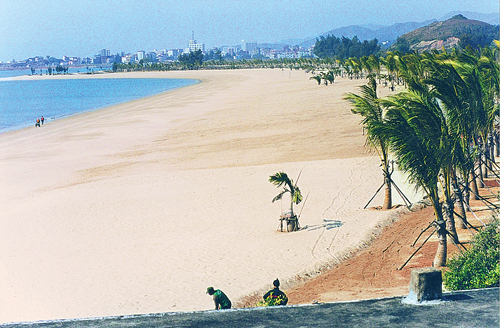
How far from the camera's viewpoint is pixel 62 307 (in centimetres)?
1052

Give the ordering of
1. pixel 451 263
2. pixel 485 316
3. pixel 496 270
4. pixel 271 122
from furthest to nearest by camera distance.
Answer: pixel 271 122 < pixel 451 263 < pixel 496 270 < pixel 485 316

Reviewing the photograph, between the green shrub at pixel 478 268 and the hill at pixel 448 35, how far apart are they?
76705mm

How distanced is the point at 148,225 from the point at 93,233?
1475mm

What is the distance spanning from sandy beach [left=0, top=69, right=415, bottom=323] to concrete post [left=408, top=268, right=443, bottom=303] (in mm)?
4420

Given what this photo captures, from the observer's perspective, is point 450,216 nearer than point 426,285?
No

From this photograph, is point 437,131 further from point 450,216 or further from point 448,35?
point 448,35

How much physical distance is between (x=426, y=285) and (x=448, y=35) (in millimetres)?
123410

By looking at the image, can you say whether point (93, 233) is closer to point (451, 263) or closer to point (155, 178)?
point (155, 178)

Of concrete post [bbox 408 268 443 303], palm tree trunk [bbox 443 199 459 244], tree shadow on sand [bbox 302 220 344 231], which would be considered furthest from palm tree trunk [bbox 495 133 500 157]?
concrete post [bbox 408 268 443 303]

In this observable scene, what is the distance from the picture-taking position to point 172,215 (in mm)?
15836

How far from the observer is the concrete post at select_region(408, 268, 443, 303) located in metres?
6.91

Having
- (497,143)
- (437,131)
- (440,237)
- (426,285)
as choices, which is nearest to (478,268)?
(426,285)

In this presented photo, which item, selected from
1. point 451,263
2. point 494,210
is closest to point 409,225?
point 494,210

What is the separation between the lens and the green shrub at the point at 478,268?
26.2 feet
